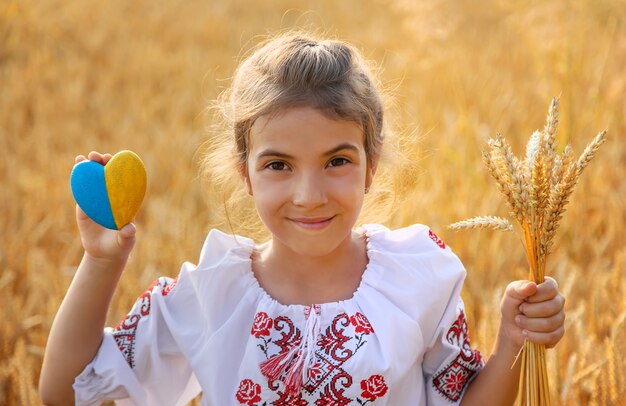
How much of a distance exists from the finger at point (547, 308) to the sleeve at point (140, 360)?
76 cm

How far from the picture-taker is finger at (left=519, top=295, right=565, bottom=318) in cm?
147

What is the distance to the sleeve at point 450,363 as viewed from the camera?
175 cm

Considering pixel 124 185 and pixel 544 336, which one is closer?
pixel 544 336

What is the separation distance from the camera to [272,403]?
1.68 metres

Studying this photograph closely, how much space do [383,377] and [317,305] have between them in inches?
8.0

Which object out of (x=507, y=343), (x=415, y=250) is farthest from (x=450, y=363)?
(x=415, y=250)

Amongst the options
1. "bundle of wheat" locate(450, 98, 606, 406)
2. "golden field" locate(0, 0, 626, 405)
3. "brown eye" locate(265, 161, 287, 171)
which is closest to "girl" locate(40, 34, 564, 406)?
"brown eye" locate(265, 161, 287, 171)

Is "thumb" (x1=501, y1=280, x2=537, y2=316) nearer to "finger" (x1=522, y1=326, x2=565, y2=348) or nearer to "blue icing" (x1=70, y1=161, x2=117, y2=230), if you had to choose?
"finger" (x1=522, y1=326, x2=565, y2=348)

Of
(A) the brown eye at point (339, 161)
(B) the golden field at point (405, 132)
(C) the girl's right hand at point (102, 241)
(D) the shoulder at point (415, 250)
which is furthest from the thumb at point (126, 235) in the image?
(B) the golden field at point (405, 132)

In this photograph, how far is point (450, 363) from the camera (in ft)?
5.72

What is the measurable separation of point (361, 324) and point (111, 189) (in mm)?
586

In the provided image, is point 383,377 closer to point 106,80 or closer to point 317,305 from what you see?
point 317,305

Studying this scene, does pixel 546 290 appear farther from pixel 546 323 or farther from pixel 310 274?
pixel 310 274

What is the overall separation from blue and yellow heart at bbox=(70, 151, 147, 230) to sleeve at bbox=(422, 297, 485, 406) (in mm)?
712
